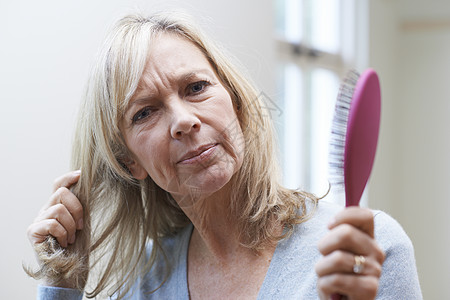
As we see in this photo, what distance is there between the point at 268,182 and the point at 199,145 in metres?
0.20

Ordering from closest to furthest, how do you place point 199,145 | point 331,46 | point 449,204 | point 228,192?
point 199,145, point 228,192, point 331,46, point 449,204

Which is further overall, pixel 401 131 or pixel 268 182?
pixel 401 131

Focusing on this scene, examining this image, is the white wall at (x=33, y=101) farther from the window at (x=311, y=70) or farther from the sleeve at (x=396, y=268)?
the window at (x=311, y=70)

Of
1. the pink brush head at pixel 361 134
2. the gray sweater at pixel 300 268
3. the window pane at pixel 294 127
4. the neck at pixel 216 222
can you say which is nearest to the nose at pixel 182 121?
the neck at pixel 216 222

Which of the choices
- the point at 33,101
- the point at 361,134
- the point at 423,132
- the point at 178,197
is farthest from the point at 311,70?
the point at 361,134

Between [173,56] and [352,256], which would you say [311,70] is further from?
[352,256]

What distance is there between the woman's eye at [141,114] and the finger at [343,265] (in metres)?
0.52

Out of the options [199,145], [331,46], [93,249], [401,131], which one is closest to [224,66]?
[199,145]

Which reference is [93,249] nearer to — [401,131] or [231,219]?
[231,219]

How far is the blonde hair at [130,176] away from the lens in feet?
3.43

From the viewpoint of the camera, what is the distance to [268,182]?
1096mm

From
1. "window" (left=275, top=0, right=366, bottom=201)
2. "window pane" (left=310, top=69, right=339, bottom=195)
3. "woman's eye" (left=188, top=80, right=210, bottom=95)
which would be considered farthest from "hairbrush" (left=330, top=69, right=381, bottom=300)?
"window pane" (left=310, top=69, right=339, bottom=195)

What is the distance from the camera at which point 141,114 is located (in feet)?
3.38

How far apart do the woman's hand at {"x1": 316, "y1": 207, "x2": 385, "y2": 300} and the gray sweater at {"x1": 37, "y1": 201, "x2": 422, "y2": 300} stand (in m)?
0.31
